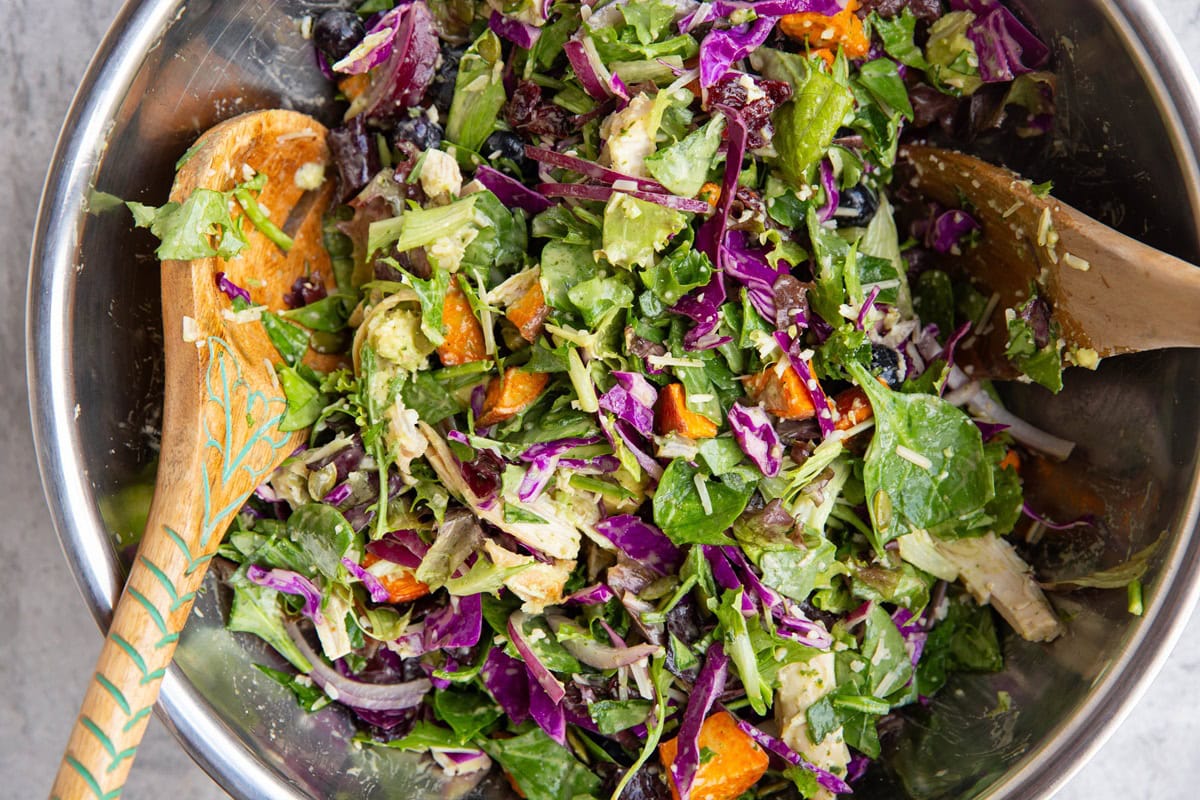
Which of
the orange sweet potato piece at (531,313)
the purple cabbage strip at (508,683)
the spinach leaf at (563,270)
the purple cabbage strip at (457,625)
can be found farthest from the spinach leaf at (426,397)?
the purple cabbage strip at (508,683)

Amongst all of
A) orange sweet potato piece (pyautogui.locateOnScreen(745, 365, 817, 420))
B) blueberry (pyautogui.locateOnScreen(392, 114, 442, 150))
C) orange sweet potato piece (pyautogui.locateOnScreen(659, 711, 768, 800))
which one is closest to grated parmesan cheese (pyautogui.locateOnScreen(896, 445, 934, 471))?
orange sweet potato piece (pyautogui.locateOnScreen(745, 365, 817, 420))

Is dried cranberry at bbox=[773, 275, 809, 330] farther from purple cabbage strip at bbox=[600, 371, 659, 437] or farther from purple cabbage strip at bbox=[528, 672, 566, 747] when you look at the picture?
purple cabbage strip at bbox=[528, 672, 566, 747]

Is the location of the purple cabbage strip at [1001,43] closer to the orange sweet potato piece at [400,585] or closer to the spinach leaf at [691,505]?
the spinach leaf at [691,505]

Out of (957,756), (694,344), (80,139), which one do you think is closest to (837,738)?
(957,756)

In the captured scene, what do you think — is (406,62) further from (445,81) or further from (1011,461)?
(1011,461)

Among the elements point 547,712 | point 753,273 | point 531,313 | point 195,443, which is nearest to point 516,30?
point 531,313
